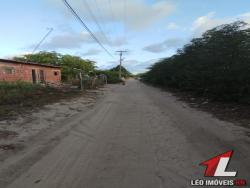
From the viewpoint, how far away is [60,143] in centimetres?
640

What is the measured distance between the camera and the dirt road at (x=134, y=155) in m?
4.07

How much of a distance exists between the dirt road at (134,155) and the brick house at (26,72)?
1805cm

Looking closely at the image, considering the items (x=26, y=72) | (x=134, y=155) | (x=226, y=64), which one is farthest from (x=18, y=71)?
(x=134, y=155)

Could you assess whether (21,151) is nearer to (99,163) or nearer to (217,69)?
(99,163)

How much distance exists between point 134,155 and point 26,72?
977 inches

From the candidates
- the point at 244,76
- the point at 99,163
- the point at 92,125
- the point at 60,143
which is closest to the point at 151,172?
the point at 99,163

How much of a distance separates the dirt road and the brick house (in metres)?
18.0

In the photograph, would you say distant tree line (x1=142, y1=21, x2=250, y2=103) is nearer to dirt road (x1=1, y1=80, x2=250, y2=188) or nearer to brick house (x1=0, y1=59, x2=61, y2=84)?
dirt road (x1=1, y1=80, x2=250, y2=188)

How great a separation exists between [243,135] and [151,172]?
3622mm

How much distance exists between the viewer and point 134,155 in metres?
5.29

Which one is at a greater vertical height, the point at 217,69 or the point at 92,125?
the point at 217,69

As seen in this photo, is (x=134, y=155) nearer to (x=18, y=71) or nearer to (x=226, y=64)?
(x=226, y=64)

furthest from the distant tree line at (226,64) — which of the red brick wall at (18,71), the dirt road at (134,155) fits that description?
the red brick wall at (18,71)

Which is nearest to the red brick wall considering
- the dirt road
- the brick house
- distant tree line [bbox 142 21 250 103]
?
the brick house
